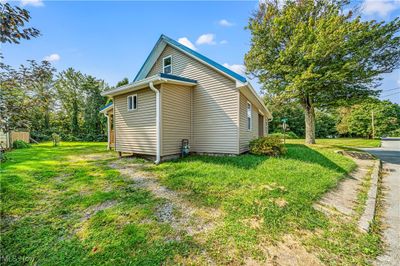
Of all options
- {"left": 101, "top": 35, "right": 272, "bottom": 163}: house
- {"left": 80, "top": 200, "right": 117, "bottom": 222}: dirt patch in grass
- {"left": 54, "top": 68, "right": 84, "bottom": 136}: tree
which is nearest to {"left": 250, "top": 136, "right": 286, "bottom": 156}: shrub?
{"left": 101, "top": 35, "right": 272, "bottom": 163}: house

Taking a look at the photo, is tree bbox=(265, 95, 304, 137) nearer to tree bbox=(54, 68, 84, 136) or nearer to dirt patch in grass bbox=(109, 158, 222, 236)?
dirt patch in grass bbox=(109, 158, 222, 236)

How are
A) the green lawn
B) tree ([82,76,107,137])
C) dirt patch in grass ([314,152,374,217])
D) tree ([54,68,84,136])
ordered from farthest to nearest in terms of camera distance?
tree ([54,68,84,136]), tree ([82,76,107,137]), dirt patch in grass ([314,152,374,217]), the green lawn

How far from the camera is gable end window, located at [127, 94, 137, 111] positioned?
8.60m

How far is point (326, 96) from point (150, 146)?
13.6 m

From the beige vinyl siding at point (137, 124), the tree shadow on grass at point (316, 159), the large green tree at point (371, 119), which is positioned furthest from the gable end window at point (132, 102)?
the large green tree at point (371, 119)

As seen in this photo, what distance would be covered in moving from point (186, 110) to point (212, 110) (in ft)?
4.10

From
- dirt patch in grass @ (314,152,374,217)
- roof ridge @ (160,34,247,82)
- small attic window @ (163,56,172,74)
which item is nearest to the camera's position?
dirt patch in grass @ (314,152,374,217)

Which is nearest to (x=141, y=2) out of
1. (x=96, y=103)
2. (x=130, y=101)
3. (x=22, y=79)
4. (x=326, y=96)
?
(x=130, y=101)

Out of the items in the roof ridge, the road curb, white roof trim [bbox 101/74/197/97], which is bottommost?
the road curb

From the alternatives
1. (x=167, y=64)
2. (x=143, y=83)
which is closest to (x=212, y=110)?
(x=143, y=83)

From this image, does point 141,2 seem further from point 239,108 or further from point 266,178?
point 266,178

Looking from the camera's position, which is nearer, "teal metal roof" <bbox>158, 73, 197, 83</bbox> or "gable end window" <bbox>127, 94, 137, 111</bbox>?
"teal metal roof" <bbox>158, 73, 197, 83</bbox>

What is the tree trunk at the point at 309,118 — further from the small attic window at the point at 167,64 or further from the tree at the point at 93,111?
the tree at the point at 93,111

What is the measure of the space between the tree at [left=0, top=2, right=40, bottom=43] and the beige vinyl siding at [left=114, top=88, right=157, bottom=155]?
5472mm
